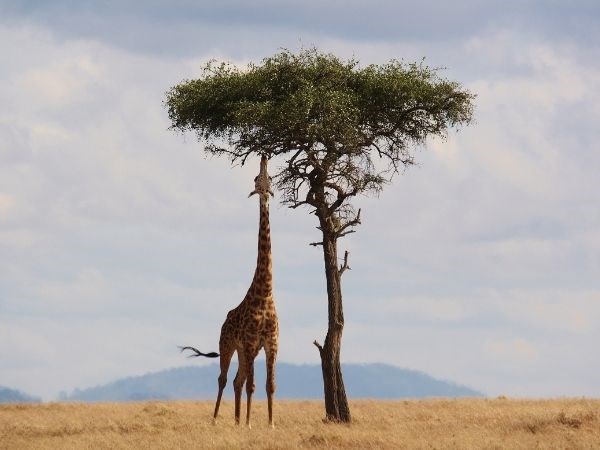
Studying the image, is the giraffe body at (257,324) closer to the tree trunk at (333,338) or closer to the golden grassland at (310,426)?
the golden grassland at (310,426)

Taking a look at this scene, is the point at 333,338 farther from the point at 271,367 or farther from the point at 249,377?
the point at 271,367

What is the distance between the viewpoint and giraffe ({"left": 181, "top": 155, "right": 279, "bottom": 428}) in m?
29.3

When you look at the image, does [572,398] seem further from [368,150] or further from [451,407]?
[368,150]

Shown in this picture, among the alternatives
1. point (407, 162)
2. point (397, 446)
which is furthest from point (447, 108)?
point (397, 446)

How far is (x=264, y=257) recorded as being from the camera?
100ft

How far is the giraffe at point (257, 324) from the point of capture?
29281mm

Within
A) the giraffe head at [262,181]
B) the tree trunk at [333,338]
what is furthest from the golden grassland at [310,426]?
the giraffe head at [262,181]

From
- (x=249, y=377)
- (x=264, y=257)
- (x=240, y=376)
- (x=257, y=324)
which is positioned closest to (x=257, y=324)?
(x=257, y=324)

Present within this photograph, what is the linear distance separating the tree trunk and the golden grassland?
81cm

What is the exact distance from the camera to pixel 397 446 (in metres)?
25.7

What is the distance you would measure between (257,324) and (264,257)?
2.25 m

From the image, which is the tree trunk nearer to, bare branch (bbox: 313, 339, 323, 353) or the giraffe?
bare branch (bbox: 313, 339, 323, 353)

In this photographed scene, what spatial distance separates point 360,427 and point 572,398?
1451 cm

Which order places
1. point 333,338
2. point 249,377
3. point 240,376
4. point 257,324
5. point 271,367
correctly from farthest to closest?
point 333,338 < point 240,376 < point 249,377 < point 257,324 < point 271,367
